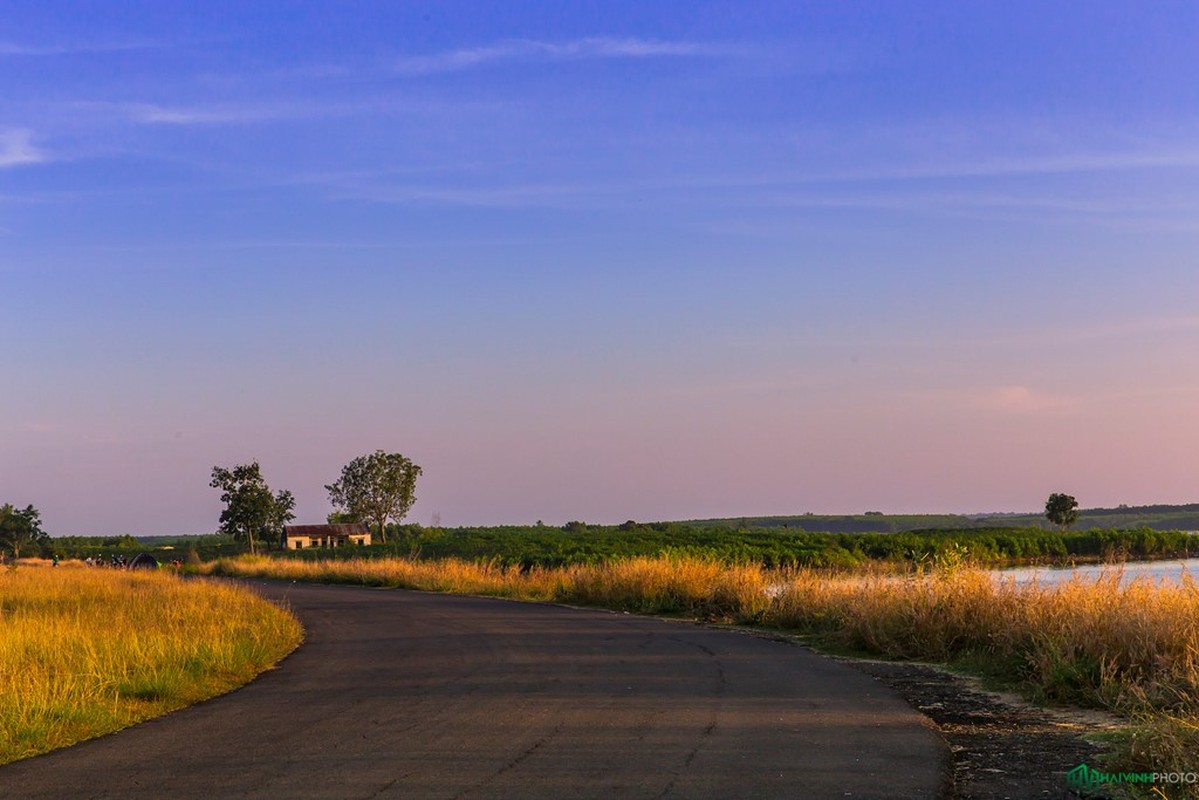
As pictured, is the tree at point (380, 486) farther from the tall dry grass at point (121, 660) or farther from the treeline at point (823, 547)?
the tall dry grass at point (121, 660)

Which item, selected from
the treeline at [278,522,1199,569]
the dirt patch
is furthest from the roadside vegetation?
the treeline at [278,522,1199,569]

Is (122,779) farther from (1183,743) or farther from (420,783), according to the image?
(1183,743)

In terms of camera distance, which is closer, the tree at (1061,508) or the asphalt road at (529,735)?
the asphalt road at (529,735)

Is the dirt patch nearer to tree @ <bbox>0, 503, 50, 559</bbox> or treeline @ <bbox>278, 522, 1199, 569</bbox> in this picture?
treeline @ <bbox>278, 522, 1199, 569</bbox>

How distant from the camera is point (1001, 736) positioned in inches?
418

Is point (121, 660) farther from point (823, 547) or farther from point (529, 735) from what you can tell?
point (823, 547)

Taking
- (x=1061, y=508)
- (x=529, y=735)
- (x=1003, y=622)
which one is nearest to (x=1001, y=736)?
(x=529, y=735)

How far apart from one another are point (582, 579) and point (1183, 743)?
84.9ft

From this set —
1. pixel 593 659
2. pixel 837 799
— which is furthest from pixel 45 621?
pixel 837 799

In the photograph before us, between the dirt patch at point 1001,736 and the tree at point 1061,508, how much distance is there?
237ft

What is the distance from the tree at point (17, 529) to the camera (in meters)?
113

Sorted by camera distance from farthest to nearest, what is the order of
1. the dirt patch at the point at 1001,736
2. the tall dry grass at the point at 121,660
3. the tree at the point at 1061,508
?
the tree at the point at 1061,508 < the tall dry grass at the point at 121,660 < the dirt patch at the point at 1001,736

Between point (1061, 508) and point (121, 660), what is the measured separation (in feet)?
254

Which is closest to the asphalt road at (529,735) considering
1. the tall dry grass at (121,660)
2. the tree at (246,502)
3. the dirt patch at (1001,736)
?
the dirt patch at (1001,736)
